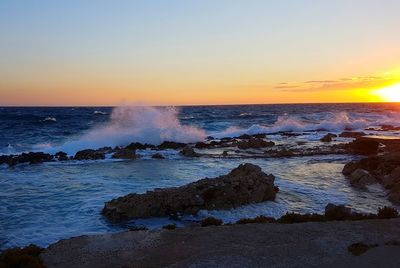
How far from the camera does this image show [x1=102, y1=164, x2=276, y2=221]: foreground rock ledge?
39.8 feet

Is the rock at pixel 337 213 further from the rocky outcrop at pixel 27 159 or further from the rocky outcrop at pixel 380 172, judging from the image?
the rocky outcrop at pixel 27 159

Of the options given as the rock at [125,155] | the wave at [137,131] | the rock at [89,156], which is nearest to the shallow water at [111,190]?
the rock at [125,155]

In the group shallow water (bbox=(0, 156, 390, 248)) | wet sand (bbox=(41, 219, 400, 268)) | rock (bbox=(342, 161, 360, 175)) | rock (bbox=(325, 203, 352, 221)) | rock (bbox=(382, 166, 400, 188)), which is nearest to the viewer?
wet sand (bbox=(41, 219, 400, 268))

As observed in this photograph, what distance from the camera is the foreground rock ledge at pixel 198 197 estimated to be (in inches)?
477

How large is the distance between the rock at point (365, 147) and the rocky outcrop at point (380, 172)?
777 centimetres

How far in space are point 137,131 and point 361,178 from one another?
22237 millimetres

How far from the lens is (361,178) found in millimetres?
17141

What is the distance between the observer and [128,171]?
20.3 metres

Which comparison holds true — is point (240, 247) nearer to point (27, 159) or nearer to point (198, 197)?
point (198, 197)

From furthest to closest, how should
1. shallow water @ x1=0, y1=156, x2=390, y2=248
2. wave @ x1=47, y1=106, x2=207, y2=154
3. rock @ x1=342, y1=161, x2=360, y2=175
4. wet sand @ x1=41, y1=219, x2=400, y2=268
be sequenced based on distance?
1. wave @ x1=47, y1=106, x2=207, y2=154
2. rock @ x1=342, y1=161, x2=360, y2=175
3. shallow water @ x1=0, y1=156, x2=390, y2=248
4. wet sand @ x1=41, y1=219, x2=400, y2=268

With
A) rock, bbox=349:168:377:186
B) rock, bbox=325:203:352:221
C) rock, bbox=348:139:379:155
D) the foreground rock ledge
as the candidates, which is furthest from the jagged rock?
rock, bbox=325:203:352:221

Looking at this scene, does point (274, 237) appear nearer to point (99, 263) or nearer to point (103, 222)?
point (99, 263)

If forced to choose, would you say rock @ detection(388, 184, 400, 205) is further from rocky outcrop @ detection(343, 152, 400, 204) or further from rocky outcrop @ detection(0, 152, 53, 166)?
rocky outcrop @ detection(0, 152, 53, 166)

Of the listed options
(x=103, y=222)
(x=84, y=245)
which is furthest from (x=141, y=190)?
(x=84, y=245)
